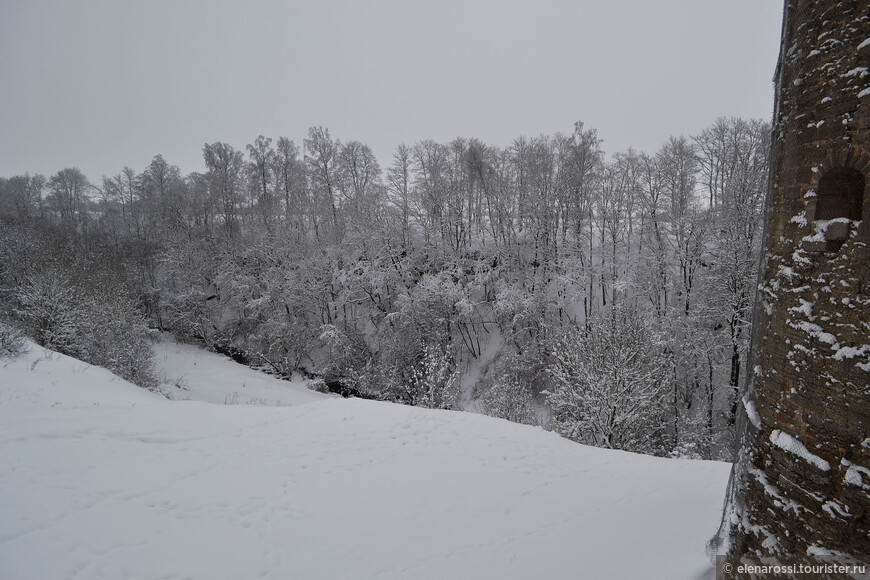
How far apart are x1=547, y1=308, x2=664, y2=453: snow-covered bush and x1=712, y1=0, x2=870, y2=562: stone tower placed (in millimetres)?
9464

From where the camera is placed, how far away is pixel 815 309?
10.4 ft

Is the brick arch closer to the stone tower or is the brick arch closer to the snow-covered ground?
the stone tower

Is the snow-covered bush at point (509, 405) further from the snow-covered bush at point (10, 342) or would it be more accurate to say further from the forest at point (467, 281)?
the snow-covered bush at point (10, 342)

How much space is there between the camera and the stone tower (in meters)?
2.87

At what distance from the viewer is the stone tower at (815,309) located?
2.87 metres

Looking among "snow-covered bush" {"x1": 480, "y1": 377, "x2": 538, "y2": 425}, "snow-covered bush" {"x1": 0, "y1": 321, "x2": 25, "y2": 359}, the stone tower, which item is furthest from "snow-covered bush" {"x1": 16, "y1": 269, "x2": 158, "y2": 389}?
the stone tower

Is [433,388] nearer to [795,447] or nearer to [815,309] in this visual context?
[795,447]

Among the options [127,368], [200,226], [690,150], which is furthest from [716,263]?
[200,226]

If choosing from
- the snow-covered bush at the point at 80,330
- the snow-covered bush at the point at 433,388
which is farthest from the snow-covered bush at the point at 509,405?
the snow-covered bush at the point at 80,330

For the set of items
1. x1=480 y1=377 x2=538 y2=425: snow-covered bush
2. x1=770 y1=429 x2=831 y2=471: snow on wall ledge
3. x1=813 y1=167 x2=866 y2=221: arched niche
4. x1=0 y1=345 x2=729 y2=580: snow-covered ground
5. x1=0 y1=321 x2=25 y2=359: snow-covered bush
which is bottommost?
x1=480 y1=377 x2=538 y2=425: snow-covered bush

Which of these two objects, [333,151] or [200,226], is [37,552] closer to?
[333,151]

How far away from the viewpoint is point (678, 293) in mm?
18703

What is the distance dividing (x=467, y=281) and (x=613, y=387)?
12.8m

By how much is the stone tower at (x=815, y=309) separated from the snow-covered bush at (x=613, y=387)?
9464 millimetres
